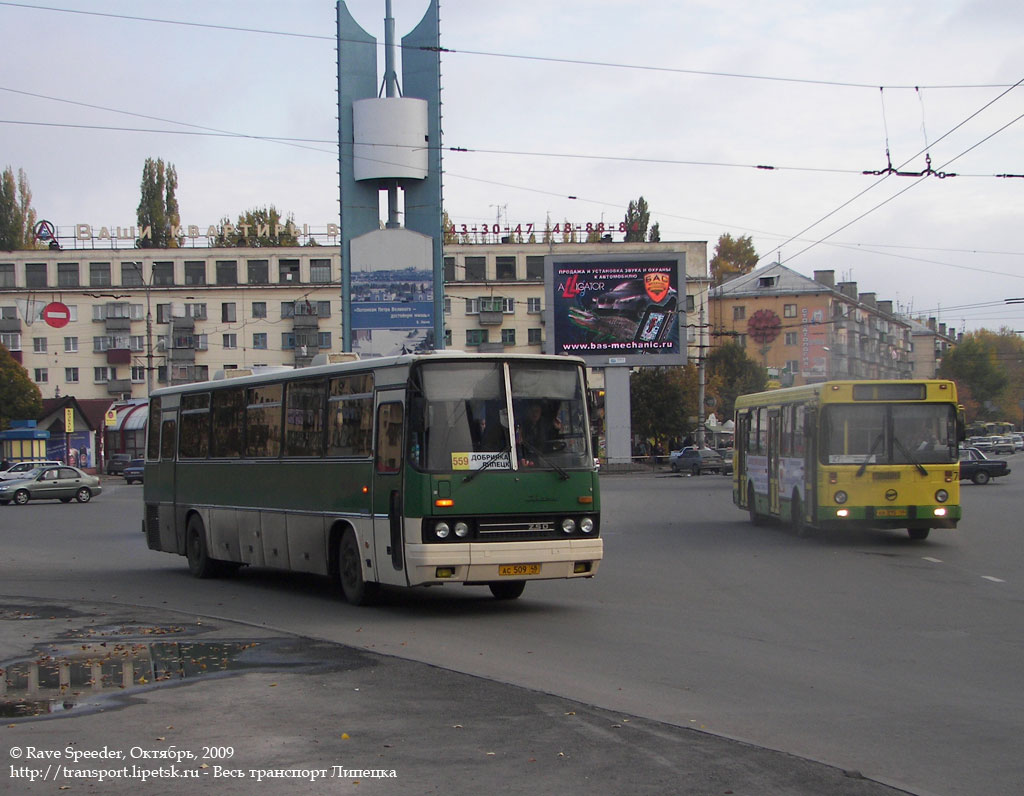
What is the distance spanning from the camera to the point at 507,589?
45.6ft

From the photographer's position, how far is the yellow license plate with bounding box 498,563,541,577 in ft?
40.1

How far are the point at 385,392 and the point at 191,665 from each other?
13.7ft

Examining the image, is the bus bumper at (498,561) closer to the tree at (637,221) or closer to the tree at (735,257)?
the tree at (637,221)

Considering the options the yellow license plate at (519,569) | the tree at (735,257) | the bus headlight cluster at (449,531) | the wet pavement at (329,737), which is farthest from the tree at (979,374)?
the wet pavement at (329,737)

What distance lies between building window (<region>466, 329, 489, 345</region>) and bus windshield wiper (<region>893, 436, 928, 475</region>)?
7334cm

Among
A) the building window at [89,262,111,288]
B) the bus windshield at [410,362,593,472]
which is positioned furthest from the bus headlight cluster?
the building window at [89,262,111,288]

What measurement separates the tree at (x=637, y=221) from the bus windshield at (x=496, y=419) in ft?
277

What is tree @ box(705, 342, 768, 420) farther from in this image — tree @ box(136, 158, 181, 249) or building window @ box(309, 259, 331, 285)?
tree @ box(136, 158, 181, 249)

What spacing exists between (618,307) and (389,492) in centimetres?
4770

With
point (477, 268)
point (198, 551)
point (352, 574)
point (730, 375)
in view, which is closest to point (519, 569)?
point (352, 574)

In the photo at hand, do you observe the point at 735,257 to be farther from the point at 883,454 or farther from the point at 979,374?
the point at 883,454

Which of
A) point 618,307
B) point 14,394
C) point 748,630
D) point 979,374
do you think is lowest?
point 748,630

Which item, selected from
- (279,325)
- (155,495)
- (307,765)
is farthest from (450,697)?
(279,325)

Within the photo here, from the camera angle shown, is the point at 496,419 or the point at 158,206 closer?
the point at 496,419
